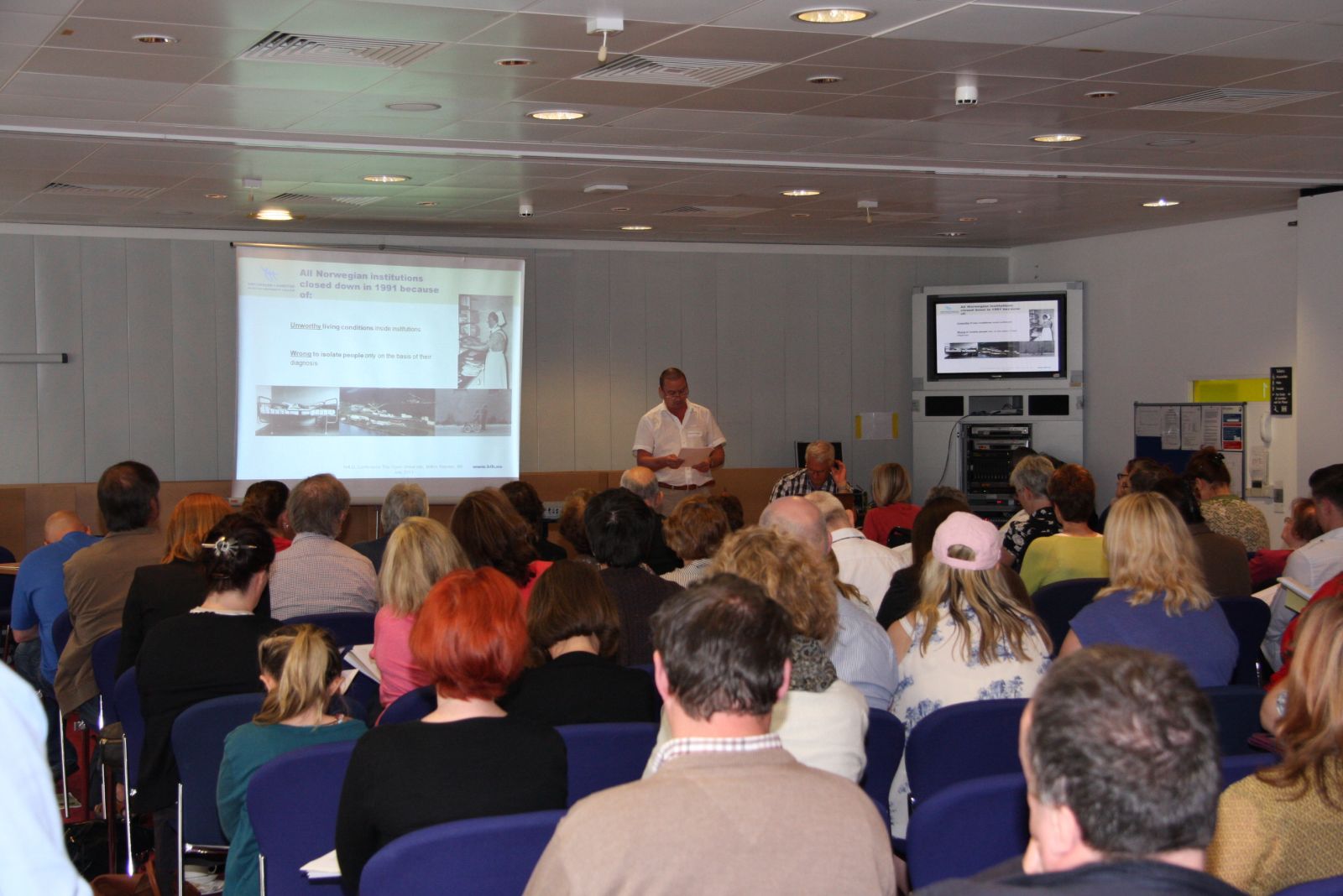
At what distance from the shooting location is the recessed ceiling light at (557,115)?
612 cm

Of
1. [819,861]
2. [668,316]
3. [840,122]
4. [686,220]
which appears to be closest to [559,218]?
[686,220]

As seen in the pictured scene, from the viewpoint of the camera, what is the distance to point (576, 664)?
127 inches

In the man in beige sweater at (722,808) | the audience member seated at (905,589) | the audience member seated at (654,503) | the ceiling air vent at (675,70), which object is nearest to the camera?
the man in beige sweater at (722,808)

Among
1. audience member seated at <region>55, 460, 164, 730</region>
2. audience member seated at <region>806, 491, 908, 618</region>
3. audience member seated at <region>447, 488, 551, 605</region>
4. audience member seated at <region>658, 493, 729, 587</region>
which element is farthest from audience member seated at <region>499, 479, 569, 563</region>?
audience member seated at <region>55, 460, 164, 730</region>

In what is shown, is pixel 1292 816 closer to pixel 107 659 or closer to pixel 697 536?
pixel 697 536

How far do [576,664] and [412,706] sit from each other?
1.43 ft

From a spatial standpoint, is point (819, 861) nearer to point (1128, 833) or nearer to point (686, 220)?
point (1128, 833)

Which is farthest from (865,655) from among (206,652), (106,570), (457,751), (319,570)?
(106,570)

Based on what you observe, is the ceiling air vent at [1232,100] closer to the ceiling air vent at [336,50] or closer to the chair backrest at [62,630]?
the ceiling air vent at [336,50]

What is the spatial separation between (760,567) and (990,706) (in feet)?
2.10

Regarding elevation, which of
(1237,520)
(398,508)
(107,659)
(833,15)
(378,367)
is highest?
(833,15)

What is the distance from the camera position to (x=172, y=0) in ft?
14.0

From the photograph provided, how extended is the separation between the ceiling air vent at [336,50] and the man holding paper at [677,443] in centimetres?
452

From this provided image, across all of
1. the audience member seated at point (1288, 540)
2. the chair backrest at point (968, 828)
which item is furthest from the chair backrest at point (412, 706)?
the audience member seated at point (1288, 540)
